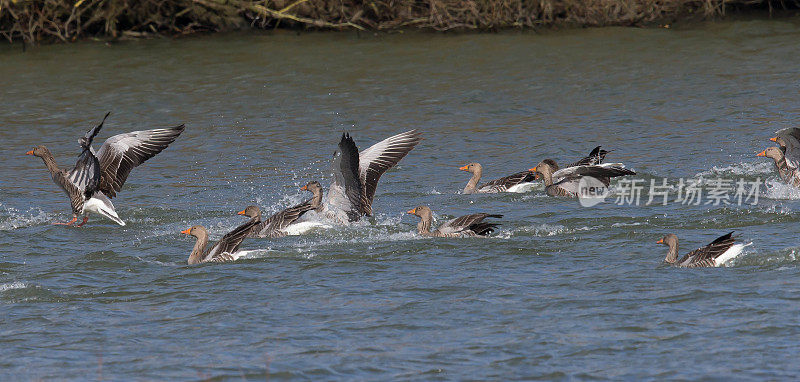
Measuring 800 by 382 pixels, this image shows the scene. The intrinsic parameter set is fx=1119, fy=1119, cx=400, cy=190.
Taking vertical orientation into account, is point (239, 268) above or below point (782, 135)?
below

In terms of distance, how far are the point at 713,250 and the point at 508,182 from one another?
4.15 m

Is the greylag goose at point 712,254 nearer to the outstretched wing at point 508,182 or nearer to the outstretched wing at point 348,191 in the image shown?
the outstretched wing at point 348,191

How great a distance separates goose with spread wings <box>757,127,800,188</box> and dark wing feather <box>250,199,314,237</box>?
206 inches

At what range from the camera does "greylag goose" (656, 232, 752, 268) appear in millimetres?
9016

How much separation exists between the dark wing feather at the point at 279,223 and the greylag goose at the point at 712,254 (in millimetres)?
3829

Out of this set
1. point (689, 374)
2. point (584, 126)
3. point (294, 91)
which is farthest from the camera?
point (294, 91)

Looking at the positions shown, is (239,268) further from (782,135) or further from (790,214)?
(782,135)

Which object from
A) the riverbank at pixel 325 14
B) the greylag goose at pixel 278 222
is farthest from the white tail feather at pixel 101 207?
the riverbank at pixel 325 14

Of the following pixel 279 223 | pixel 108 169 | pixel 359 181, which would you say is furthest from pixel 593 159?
pixel 108 169

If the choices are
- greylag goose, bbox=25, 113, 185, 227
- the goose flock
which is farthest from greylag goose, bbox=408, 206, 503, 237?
greylag goose, bbox=25, 113, 185, 227

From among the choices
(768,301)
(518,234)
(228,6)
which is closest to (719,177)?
(518,234)

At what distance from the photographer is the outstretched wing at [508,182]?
12.9 meters

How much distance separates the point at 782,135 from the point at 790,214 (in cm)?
201

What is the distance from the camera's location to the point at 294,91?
19.9 meters
